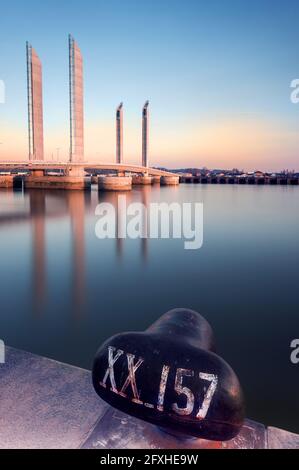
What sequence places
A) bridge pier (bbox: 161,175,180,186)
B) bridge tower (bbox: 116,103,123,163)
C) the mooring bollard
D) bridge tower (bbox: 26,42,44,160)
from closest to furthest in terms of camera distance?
1. the mooring bollard
2. bridge tower (bbox: 26,42,44,160)
3. bridge tower (bbox: 116,103,123,163)
4. bridge pier (bbox: 161,175,180,186)

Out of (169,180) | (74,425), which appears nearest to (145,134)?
(169,180)

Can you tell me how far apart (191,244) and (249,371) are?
334 inches

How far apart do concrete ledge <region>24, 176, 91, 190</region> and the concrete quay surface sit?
158 feet

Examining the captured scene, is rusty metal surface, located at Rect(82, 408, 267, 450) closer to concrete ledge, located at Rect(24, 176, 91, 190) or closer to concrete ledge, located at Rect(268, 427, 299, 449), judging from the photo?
concrete ledge, located at Rect(268, 427, 299, 449)

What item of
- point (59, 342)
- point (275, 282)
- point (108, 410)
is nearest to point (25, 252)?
point (59, 342)

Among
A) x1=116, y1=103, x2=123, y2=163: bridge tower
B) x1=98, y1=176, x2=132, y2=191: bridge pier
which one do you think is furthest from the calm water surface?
x1=116, y1=103, x2=123, y2=163: bridge tower

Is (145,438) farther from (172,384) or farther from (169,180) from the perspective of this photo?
(169,180)

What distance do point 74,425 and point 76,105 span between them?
51361 mm

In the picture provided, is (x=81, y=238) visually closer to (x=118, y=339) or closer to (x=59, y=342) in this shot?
(x=59, y=342)

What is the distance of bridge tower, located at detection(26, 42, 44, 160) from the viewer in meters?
51.4

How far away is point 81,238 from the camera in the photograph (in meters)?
13.6

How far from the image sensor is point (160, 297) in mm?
6574

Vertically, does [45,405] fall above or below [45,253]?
above

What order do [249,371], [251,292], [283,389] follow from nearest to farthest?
[283,389]
[249,371]
[251,292]
